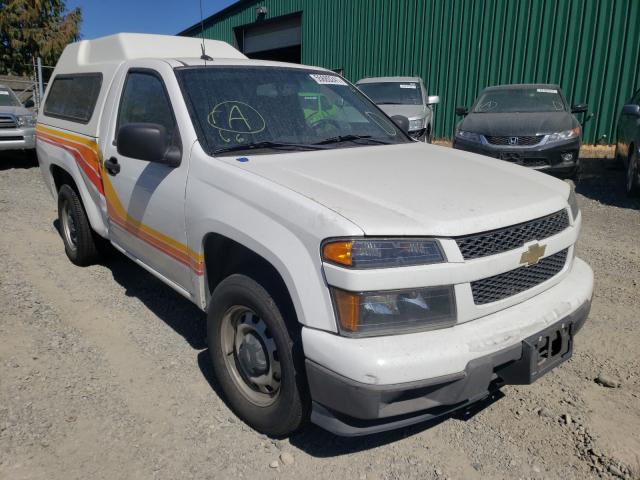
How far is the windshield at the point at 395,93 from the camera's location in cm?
1118

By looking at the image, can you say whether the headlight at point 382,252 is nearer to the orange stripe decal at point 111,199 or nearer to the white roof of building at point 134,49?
the orange stripe decal at point 111,199

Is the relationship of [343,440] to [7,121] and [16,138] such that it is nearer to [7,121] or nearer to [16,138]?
[16,138]

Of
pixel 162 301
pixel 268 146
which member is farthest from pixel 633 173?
pixel 162 301

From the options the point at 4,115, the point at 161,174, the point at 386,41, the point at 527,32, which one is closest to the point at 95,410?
the point at 161,174

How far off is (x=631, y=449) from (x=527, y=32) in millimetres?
Answer: 12541

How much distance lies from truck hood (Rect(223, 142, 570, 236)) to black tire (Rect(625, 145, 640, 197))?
5.17 metres

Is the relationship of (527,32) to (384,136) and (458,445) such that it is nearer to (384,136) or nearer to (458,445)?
(384,136)

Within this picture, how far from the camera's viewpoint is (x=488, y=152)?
27.1 feet

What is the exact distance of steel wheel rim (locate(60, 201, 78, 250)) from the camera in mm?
5066

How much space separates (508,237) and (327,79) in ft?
7.02

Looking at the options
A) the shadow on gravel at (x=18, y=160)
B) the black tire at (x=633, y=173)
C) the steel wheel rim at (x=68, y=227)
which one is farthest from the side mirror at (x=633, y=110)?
the shadow on gravel at (x=18, y=160)

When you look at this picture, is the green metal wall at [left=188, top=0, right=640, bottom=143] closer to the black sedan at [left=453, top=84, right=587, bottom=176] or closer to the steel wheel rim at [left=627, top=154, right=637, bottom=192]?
the black sedan at [left=453, top=84, right=587, bottom=176]

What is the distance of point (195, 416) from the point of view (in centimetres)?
288

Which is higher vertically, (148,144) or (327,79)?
(327,79)
